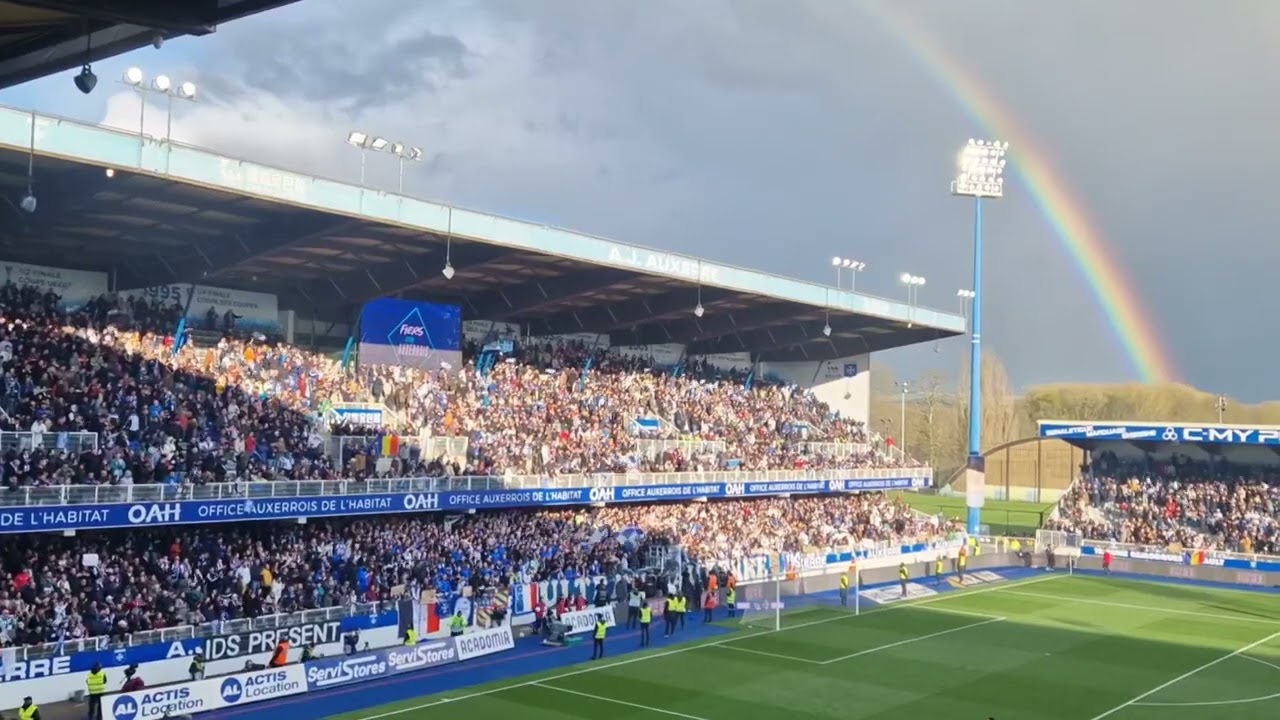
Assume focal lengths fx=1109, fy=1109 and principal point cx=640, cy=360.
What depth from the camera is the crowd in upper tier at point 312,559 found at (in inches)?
997

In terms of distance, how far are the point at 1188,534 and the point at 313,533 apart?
42637 mm

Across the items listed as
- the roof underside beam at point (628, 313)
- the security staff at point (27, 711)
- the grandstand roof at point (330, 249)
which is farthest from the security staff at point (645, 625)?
the roof underside beam at point (628, 313)

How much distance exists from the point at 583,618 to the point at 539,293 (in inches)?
596

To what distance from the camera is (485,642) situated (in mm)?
30219

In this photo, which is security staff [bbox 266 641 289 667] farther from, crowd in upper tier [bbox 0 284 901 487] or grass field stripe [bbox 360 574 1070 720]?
crowd in upper tier [bbox 0 284 901 487]

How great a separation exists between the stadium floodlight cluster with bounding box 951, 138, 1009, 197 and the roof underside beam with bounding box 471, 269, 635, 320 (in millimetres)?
27840

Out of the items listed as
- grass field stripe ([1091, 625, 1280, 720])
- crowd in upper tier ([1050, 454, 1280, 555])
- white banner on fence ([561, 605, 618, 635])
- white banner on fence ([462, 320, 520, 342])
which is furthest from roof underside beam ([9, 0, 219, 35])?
crowd in upper tier ([1050, 454, 1280, 555])

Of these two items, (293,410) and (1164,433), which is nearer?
(293,410)

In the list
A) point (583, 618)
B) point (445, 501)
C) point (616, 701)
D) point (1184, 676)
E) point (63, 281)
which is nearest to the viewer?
point (616, 701)

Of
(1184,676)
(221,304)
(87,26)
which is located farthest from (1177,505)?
(87,26)

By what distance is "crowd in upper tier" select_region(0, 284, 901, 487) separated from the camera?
28.5 m

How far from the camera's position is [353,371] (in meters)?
40.7

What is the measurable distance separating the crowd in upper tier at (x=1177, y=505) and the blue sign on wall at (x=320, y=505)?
20.4m

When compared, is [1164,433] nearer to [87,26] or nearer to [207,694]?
[207,694]
